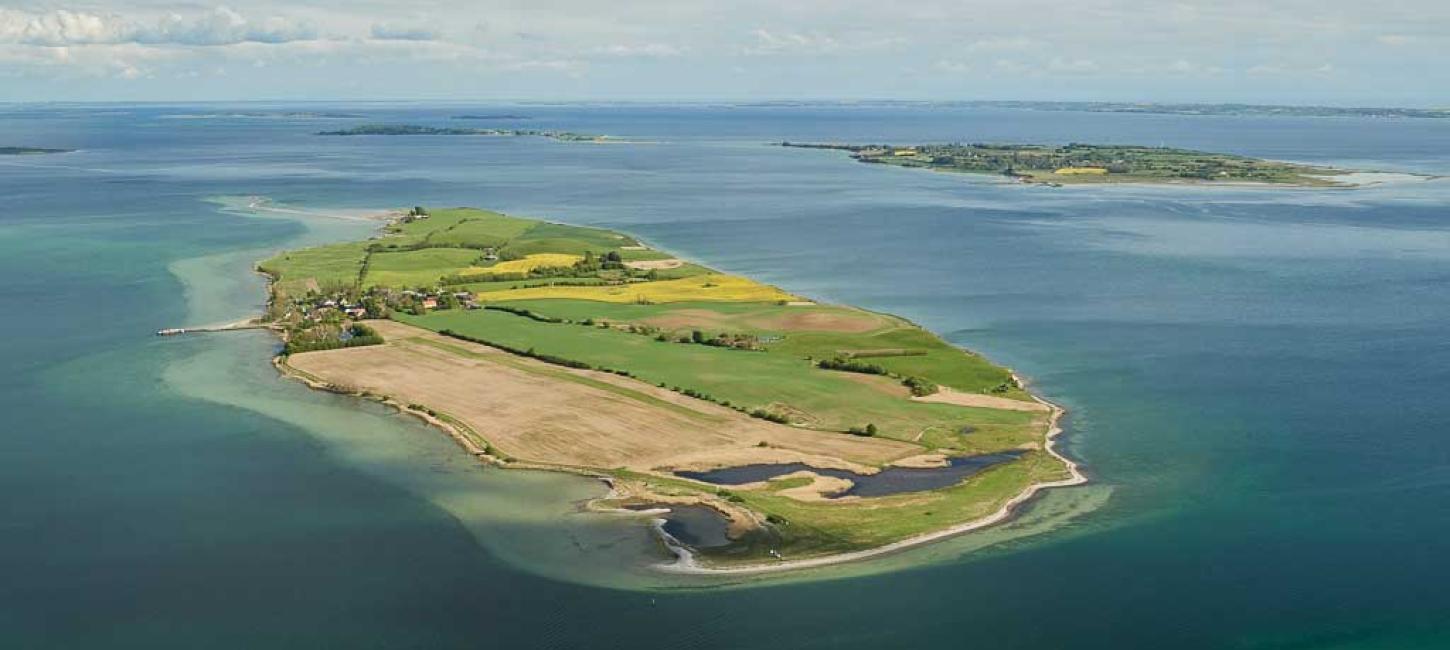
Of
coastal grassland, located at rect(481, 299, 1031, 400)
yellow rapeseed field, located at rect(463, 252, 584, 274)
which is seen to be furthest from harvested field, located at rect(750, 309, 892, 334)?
yellow rapeseed field, located at rect(463, 252, 584, 274)

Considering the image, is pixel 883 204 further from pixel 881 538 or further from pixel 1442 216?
pixel 881 538

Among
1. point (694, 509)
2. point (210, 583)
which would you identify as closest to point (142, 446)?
point (210, 583)

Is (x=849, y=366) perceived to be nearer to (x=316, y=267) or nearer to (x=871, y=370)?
(x=871, y=370)

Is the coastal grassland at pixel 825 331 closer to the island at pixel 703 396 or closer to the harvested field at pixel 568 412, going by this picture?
the island at pixel 703 396

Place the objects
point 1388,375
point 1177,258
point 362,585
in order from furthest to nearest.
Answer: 1. point 1177,258
2. point 1388,375
3. point 362,585

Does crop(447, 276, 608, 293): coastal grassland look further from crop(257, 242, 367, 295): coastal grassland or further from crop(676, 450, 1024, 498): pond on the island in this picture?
crop(676, 450, 1024, 498): pond on the island

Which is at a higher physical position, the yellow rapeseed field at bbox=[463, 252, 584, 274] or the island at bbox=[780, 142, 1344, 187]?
the island at bbox=[780, 142, 1344, 187]
